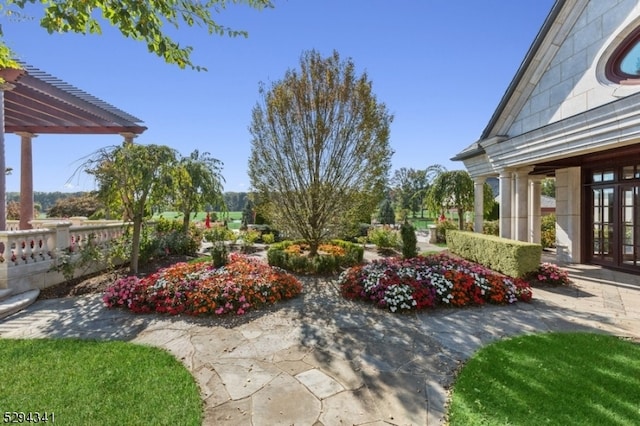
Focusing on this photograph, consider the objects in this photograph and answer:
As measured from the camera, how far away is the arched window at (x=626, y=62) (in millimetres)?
6527

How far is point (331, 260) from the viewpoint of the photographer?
8938 mm

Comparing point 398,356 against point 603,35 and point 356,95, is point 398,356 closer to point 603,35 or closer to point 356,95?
point 356,95

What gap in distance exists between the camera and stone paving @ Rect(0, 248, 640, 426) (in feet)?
9.59

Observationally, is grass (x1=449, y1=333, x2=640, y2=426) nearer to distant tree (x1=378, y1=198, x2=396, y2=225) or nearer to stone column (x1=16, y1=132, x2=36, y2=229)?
stone column (x1=16, y1=132, x2=36, y2=229)

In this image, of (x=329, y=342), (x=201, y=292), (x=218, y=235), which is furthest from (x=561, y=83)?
(x=218, y=235)

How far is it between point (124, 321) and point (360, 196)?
6.36m

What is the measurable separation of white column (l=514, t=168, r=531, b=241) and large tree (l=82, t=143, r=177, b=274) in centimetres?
1056

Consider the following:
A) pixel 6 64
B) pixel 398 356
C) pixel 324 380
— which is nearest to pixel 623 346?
pixel 398 356

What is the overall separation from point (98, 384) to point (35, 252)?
18.2 ft

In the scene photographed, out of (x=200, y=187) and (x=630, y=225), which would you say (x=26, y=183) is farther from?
(x=630, y=225)

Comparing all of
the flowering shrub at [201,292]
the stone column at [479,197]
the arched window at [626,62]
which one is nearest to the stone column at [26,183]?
the flowering shrub at [201,292]

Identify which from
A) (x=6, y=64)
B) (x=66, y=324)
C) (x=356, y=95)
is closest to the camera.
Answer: (x=6, y=64)

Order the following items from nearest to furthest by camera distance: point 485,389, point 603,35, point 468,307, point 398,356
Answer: point 485,389, point 398,356, point 468,307, point 603,35

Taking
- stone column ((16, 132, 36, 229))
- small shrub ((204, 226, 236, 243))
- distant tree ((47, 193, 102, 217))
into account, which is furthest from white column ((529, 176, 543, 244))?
distant tree ((47, 193, 102, 217))
